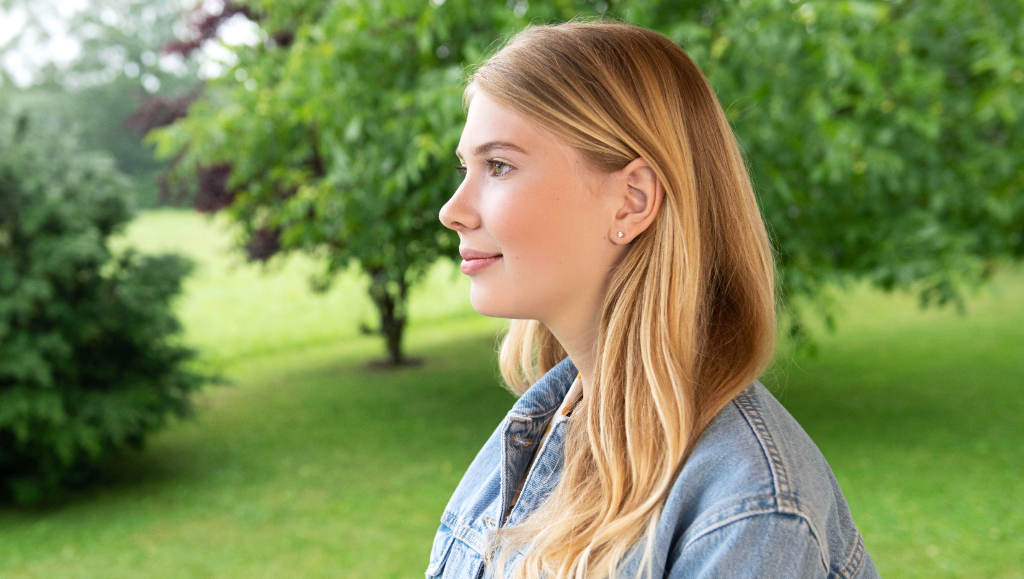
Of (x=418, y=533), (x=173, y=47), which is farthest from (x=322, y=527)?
(x=173, y=47)

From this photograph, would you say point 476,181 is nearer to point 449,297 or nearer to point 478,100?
point 478,100

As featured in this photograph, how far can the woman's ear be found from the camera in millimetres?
1241

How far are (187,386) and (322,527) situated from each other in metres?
1.69

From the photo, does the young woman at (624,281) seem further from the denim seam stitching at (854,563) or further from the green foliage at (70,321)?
the green foliage at (70,321)

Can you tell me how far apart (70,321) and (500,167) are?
5194 millimetres

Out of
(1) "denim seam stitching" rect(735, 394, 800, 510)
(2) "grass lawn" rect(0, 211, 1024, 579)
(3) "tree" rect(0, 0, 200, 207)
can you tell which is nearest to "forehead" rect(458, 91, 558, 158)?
(1) "denim seam stitching" rect(735, 394, 800, 510)

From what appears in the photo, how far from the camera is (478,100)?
4.34 ft

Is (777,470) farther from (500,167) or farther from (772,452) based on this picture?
(500,167)

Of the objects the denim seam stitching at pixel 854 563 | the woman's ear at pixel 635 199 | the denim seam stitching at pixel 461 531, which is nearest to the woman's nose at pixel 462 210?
the woman's ear at pixel 635 199

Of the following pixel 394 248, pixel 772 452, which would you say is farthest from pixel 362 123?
pixel 772 452

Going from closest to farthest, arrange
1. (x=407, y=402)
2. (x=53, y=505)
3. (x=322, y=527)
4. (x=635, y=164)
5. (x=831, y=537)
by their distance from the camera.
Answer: (x=831, y=537) < (x=635, y=164) < (x=322, y=527) < (x=53, y=505) < (x=407, y=402)

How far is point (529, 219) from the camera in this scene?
1.26 m

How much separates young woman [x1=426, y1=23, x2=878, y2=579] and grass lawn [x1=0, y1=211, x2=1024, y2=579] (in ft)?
2.27

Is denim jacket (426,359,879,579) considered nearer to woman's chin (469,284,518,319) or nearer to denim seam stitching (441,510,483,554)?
denim seam stitching (441,510,483,554)
